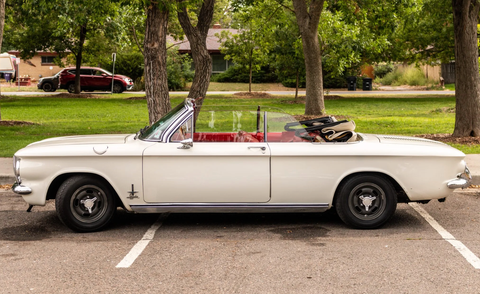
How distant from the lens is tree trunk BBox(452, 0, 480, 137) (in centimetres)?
1369

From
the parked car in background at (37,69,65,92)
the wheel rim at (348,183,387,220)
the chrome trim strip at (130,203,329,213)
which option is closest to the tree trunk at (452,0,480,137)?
the wheel rim at (348,183,387,220)

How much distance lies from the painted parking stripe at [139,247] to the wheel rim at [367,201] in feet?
7.29

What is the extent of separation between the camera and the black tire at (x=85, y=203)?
6.80 metres

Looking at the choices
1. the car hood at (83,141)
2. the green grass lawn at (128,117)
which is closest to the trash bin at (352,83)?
the green grass lawn at (128,117)

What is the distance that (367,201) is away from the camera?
693 cm

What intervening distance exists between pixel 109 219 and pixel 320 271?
2.57 m

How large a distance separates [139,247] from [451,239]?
10.7ft

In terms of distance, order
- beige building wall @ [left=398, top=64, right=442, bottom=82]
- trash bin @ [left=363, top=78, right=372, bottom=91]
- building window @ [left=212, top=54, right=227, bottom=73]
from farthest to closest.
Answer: building window @ [left=212, top=54, right=227, bottom=73], beige building wall @ [left=398, top=64, right=442, bottom=82], trash bin @ [left=363, top=78, right=372, bottom=91]

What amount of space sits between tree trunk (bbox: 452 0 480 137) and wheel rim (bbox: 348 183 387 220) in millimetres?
7852

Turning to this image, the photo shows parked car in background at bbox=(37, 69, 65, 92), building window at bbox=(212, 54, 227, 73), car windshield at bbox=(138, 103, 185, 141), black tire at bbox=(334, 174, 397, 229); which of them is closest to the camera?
black tire at bbox=(334, 174, 397, 229)

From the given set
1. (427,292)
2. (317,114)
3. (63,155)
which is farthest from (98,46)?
(427,292)

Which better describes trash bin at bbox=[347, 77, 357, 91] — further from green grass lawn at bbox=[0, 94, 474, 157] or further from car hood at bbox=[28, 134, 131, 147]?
car hood at bbox=[28, 134, 131, 147]

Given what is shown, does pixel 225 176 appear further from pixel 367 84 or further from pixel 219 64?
pixel 219 64

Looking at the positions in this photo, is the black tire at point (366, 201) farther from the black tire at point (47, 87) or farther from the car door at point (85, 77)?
the black tire at point (47, 87)
